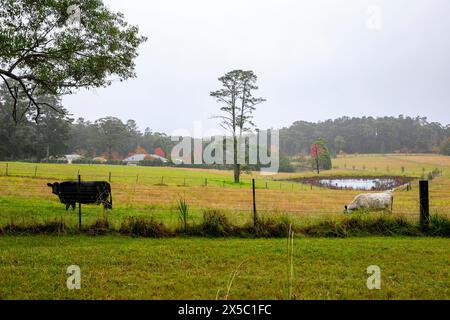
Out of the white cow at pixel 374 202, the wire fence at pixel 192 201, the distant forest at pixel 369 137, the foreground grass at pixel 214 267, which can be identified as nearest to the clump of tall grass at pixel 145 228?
the foreground grass at pixel 214 267

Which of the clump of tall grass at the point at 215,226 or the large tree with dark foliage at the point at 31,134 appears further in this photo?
the large tree with dark foliage at the point at 31,134

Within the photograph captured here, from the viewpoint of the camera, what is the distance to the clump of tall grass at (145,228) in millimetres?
9961

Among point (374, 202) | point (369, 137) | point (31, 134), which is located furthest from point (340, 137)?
point (374, 202)

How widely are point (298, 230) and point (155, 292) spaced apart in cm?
599

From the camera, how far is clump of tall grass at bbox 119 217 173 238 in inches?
392

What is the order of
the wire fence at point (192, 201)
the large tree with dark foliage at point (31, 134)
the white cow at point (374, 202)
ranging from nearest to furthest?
the wire fence at point (192, 201) < the white cow at point (374, 202) < the large tree with dark foliage at point (31, 134)

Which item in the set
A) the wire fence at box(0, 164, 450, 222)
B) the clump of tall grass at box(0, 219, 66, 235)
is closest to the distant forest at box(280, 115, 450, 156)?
the wire fence at box(0, 164, 450, 222)

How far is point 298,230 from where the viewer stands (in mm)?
10234

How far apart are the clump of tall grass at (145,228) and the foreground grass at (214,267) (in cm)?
63

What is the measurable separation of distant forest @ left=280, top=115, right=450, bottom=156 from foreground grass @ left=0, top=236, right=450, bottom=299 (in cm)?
9287

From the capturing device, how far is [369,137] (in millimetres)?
103000

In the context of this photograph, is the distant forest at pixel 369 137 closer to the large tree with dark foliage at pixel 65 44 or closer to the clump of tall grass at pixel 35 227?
the large tree with dark foliage at pixel 65 44

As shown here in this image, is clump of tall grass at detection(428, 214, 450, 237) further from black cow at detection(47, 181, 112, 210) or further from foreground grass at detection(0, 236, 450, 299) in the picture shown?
black cow at detection(47, 181, 112, 210)
